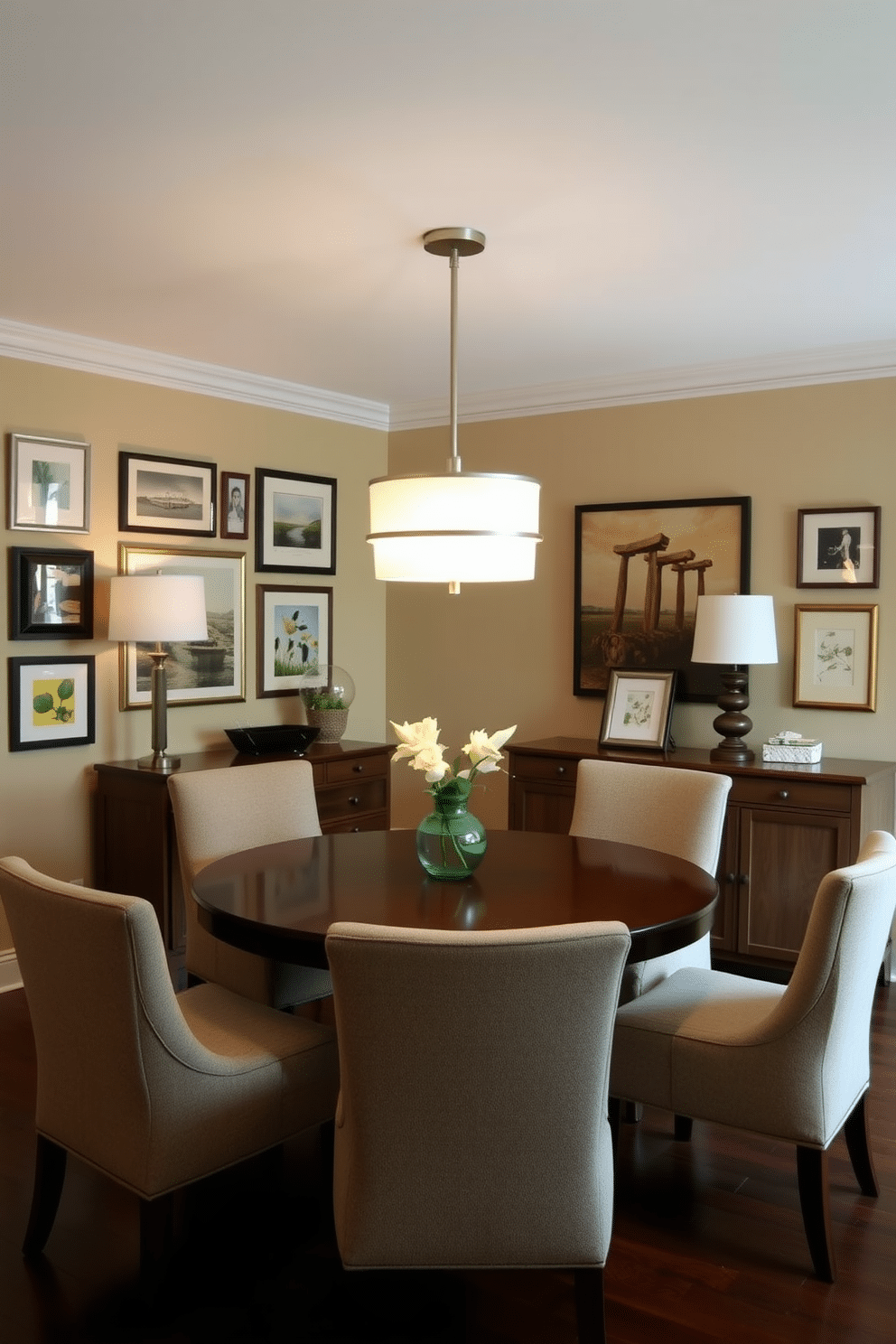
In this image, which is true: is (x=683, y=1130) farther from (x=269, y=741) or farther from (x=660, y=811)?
(x=269, y=741)

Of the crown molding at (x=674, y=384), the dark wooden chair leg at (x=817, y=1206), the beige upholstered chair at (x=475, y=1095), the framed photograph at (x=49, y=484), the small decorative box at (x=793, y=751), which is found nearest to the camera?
the beige upholstered chair at (x=475, y=1095)

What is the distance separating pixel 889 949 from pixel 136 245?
3597 mm

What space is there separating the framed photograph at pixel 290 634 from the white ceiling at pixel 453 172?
48.4 inches

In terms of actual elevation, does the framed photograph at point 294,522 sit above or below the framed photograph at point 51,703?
above

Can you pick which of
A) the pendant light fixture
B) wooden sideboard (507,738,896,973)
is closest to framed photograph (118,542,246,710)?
wooden sideboard (507,738,896,973)

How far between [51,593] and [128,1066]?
2.51 meters

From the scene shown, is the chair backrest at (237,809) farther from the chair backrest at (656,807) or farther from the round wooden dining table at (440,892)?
the chair backrest at (656,807)

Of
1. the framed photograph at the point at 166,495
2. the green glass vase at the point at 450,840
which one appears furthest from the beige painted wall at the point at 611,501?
the green glass vase at the point at 450,840

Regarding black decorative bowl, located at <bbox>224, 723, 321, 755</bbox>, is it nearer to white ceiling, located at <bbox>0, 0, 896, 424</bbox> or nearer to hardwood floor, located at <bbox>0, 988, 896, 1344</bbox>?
white ceiling, located at <bbox>0, 0, 896, 424</bbox>

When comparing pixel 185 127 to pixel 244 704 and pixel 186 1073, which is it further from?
pixel 244 704

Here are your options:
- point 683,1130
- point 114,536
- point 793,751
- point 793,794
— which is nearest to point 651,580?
point 793,751

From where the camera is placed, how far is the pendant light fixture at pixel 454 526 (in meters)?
2.70

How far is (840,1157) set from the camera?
9.70 feet

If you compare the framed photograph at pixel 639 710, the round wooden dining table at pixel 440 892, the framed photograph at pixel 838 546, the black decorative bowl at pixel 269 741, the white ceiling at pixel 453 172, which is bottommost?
the round wooden dining table at pixel 440 892
